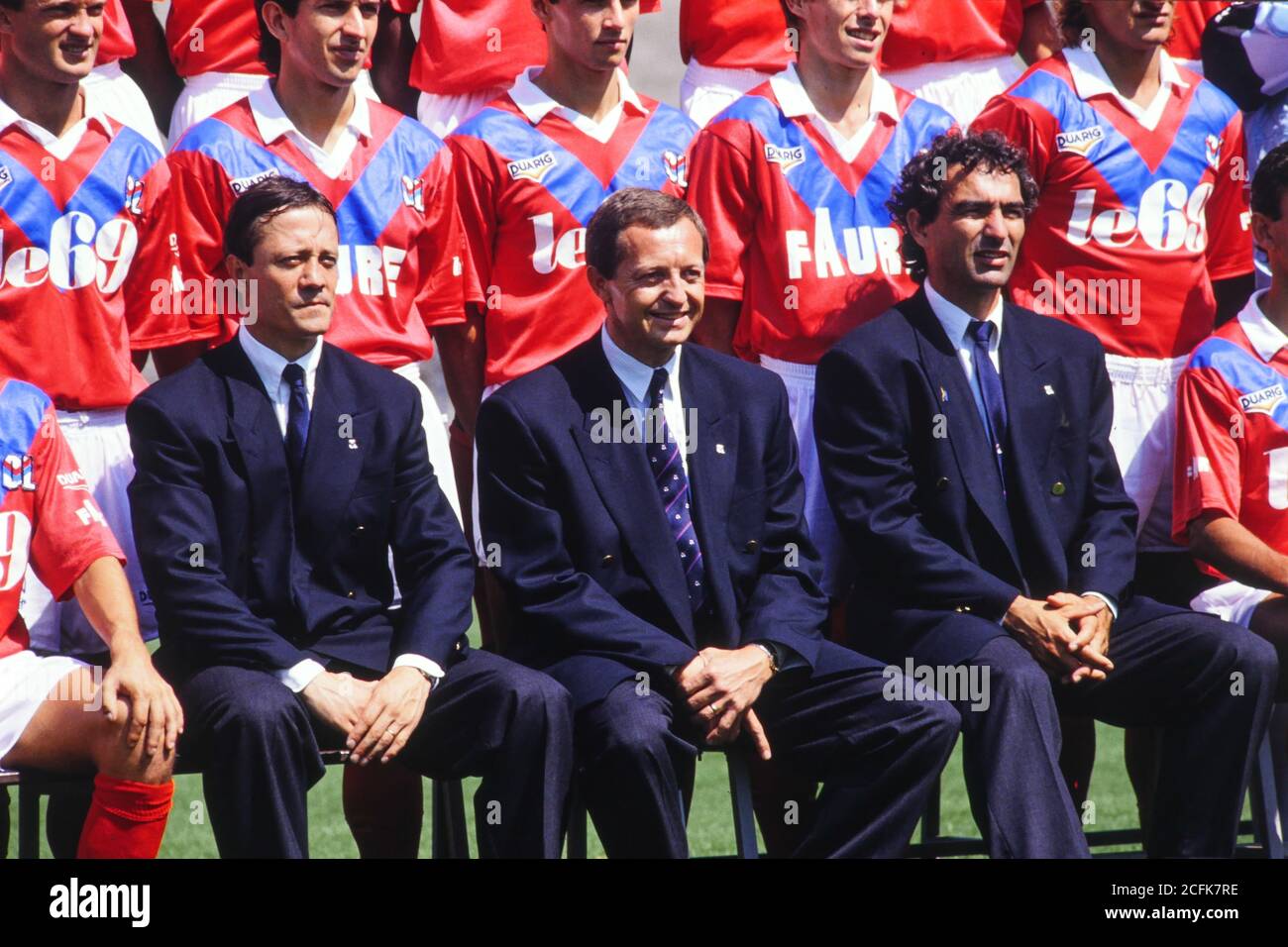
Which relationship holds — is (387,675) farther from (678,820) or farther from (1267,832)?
(1267,832)

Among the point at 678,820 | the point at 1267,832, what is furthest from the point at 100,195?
the point at 1267,832

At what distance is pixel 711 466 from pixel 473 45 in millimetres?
1578

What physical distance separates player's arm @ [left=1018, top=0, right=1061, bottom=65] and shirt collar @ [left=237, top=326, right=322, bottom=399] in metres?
2.55

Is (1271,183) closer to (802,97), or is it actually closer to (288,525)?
(802,97)

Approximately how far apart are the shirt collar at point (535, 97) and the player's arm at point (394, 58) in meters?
0.42

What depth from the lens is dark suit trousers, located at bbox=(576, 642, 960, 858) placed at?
4.12m

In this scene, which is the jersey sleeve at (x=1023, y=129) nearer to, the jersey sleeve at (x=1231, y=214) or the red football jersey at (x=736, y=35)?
the jersey sleeve at (x=1231, y=214)

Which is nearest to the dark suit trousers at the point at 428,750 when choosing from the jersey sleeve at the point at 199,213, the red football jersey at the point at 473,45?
the jersey sleeve at the point at 199,213

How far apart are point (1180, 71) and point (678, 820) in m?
2.70

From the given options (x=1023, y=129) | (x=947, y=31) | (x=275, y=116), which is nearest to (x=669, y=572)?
(x=275, y=116)

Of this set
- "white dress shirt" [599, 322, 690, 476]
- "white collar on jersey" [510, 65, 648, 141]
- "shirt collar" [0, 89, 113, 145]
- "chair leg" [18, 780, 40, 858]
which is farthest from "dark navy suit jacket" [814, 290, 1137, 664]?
"chair leg" [18, 780, 40, 858]

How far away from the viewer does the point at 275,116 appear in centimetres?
490

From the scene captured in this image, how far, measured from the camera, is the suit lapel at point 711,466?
446 cm

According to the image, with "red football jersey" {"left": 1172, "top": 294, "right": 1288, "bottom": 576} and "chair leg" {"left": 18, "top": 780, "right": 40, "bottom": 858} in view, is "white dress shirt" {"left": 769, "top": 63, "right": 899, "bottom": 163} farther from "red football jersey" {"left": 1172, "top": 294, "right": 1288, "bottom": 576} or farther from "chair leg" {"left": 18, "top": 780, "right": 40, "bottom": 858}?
"chair leg" {"left": 18, "top": 780, "right": 40, "bottom": 858}
